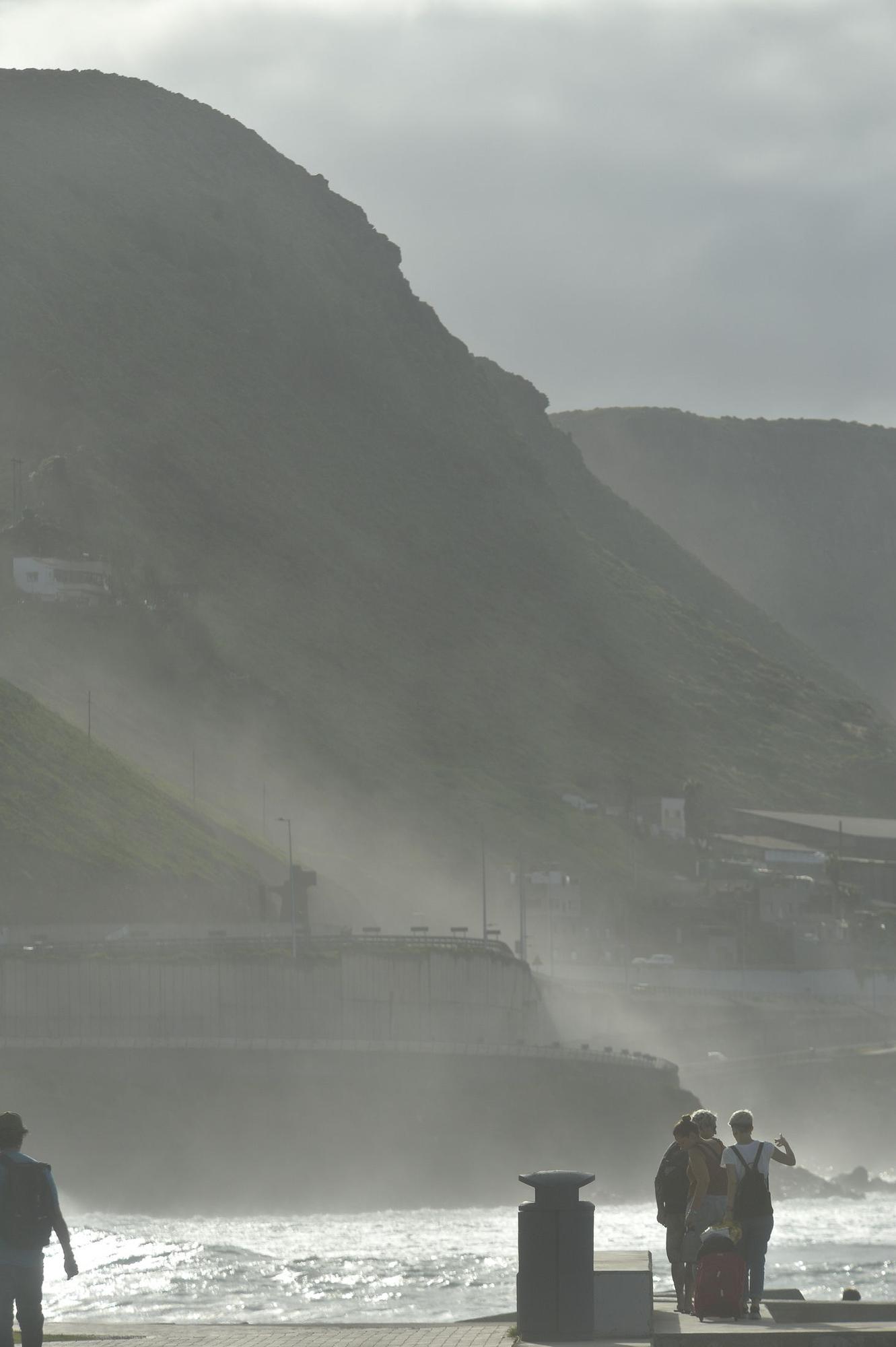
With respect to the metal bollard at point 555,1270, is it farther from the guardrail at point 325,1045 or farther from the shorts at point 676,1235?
the guardrail at point 325,1045

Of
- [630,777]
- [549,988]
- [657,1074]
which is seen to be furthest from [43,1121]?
[630,777]

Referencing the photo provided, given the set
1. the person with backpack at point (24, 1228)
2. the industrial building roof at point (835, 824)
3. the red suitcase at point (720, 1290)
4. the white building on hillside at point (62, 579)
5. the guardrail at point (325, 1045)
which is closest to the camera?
the person with backpack at point (24, 1228)

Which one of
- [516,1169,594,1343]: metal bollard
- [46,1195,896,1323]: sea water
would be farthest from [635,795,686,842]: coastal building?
[516,1169,594,1343]: metal bollard

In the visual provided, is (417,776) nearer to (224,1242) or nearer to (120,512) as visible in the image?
(120,512)

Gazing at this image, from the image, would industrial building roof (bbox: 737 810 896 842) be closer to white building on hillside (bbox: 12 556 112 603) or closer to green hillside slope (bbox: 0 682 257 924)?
white building on hillside (bbox: 12 556 112 603)

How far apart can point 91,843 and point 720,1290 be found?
3307 inches

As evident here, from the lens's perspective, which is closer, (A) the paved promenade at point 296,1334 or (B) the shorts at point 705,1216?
(A) the paved promenade at point 296,1334

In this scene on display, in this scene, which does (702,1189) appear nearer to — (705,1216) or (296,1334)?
(705,1216)

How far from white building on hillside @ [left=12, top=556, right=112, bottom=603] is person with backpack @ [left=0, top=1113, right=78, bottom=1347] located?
504 feet

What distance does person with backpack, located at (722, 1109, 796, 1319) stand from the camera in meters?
19.2

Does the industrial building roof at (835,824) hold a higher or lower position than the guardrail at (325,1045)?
higher

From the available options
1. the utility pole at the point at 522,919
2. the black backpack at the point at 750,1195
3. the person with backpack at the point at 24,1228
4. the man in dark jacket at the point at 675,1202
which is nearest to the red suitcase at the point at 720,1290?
the black backpack at the point at 750,1195

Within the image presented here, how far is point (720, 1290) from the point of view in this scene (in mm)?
18172

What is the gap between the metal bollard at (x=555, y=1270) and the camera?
17422 mm
